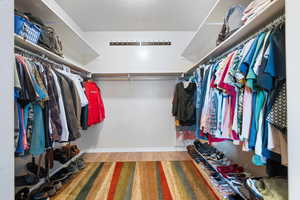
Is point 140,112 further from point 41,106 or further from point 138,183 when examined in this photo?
point 41,106

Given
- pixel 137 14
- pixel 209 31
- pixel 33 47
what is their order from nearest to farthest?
pixel 33 47 < pixel 209 31 < pixel 137 14

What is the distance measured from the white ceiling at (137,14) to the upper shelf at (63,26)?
0.79 feet

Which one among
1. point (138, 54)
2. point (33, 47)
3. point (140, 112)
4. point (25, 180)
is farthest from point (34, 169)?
point (138, 54)

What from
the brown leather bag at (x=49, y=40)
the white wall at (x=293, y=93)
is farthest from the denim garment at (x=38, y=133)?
the white wall at (x=293, y=93)

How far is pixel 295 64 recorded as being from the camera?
588mm

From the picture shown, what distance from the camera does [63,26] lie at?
1.79 m

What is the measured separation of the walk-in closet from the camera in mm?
741

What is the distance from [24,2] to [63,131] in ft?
4.11

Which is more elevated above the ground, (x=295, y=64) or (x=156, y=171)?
(x=295, y=64)

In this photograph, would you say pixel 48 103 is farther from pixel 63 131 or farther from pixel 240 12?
pixel 240 12
